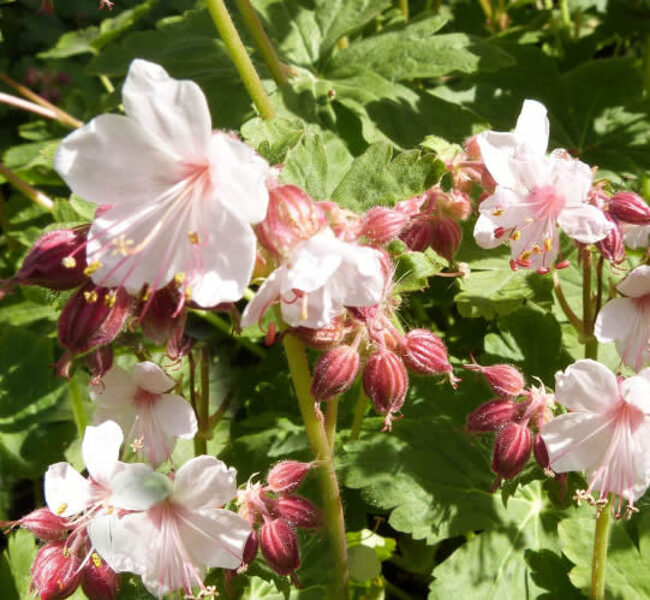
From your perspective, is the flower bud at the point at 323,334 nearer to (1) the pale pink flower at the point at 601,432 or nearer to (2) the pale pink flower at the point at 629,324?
(1) the pale pink flower at the point at 601,432

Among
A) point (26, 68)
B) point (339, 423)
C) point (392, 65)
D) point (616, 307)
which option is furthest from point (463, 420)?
point (26, 68)

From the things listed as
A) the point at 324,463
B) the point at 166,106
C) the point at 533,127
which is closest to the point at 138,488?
the point at 324,463

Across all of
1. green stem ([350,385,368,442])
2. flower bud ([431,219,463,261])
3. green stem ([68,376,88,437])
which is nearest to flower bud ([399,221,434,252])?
flower bud ([431,219,463,261])

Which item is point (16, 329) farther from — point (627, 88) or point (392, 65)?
point (627, 88)

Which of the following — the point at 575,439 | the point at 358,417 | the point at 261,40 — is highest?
the point at 261,40

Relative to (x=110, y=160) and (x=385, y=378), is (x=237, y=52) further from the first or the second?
(x=385, y=378)
